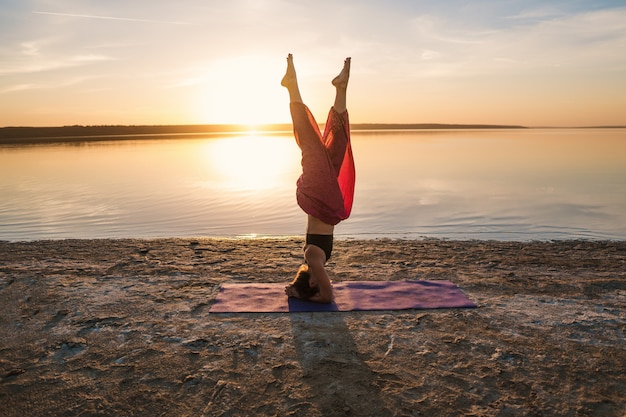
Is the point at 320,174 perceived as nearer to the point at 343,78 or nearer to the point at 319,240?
the point at 319,240

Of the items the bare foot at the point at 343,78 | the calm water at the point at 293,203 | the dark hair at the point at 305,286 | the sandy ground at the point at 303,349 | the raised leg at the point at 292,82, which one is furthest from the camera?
the calm water at the point at 293,203

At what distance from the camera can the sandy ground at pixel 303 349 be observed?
11.0 ft

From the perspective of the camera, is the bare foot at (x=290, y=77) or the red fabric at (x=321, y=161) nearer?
the red fabric at (x=321, y=161)

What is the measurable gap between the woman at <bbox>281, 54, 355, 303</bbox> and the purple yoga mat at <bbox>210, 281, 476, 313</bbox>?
246mm

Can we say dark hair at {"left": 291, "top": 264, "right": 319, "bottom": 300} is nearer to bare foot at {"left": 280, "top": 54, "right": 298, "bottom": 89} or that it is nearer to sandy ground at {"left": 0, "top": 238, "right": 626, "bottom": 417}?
sandy ground at {"left": 0, "top": 238, "right": 626, "bottom": 417}

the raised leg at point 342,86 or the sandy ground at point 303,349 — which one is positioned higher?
the raised leg at point 342,86

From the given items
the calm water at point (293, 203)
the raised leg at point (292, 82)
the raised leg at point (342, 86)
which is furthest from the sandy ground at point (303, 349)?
the calm water at point (293, 203)

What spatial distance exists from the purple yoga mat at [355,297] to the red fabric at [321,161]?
0.96m

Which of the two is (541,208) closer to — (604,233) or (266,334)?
(604,233)

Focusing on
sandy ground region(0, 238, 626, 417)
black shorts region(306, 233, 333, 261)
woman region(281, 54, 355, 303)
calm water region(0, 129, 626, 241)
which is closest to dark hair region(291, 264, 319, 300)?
woman region(281, 54, 355, 303)

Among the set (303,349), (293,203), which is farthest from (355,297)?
(293,203)

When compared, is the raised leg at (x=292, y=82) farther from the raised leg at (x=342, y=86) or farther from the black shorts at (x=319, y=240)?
the black shorts at (x=319, y=240)

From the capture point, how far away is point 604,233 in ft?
36.3

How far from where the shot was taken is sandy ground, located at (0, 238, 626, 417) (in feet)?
11.0
